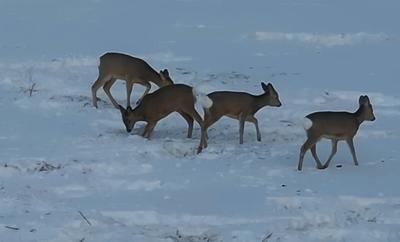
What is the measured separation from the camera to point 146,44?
17.9 meters

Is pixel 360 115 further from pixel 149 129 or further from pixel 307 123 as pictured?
pixel 149 129

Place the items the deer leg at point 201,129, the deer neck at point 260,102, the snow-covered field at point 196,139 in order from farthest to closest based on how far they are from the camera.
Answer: the deer neck at point 260,102 < the deer leg at point 201,129 < the snow-covered field at point 196,139

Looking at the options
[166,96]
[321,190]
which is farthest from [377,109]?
[321,190]

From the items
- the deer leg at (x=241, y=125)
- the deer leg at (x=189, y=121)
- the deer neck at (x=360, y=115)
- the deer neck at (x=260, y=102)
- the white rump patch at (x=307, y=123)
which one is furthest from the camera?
the deer leg at (x=189, y=121)

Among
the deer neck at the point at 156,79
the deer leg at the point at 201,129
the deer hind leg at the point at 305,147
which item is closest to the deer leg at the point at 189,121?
the deer leg at the point at 201,129

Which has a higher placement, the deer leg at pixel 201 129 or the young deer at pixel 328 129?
the young deer at pixel 328 129

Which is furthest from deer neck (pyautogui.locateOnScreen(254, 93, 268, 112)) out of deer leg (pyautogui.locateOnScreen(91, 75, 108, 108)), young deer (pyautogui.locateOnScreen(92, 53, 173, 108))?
deer leg (pyautogui.locateOnScreen(91, 75, 108, 108))

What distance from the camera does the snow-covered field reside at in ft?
26.7

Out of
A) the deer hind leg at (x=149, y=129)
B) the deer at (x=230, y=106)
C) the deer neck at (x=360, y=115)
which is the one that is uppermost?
the deer neck at (x=360, y=115)

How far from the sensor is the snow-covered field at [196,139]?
813 cm

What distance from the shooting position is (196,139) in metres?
11.4

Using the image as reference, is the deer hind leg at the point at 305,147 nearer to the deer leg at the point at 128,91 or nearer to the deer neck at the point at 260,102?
the deer neck at the point at 260,102

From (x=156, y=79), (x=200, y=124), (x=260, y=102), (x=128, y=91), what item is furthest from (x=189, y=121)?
(x=156, y=79)

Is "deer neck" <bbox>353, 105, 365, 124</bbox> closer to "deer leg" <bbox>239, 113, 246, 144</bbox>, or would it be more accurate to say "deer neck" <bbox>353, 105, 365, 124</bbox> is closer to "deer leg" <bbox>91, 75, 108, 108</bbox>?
"deer leg" <bbox>239, 113, 246, 144</bbox>
